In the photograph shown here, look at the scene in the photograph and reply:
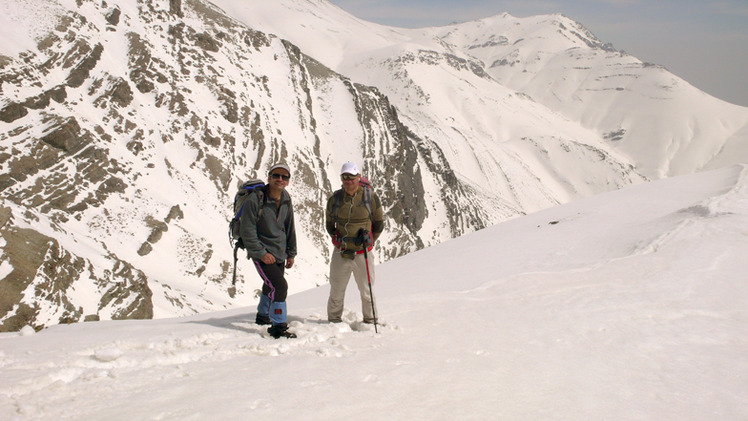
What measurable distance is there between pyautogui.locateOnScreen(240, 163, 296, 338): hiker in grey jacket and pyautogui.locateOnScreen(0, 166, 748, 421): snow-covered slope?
0.46 metres

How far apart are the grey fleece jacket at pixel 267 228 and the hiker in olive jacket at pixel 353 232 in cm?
57

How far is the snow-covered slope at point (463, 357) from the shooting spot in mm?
3436

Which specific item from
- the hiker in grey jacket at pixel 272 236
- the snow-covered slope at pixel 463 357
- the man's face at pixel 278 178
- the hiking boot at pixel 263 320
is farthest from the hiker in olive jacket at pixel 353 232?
the hiking boot at pixel 263 320

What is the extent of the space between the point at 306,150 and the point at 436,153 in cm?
4235

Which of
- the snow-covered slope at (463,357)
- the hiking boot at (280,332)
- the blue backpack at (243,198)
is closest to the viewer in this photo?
the snow-covered slope at (463,357)

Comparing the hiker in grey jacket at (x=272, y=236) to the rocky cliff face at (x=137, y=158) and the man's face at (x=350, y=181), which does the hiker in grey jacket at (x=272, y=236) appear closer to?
the man's face at (x=350, y=181)

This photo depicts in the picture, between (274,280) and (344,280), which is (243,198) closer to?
(274,280)

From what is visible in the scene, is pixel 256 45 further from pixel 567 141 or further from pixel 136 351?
pixel 567 141

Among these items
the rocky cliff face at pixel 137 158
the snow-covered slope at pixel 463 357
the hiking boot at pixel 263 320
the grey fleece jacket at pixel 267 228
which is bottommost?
the snow-covered slope at pixel 463 357

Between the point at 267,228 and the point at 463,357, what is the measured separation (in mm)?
2852

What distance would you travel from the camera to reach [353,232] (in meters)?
6.32

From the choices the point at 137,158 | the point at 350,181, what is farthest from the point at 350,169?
the point at 137,158

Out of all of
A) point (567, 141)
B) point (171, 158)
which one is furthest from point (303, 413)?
point (567, 141)

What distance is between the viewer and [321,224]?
53.1m
